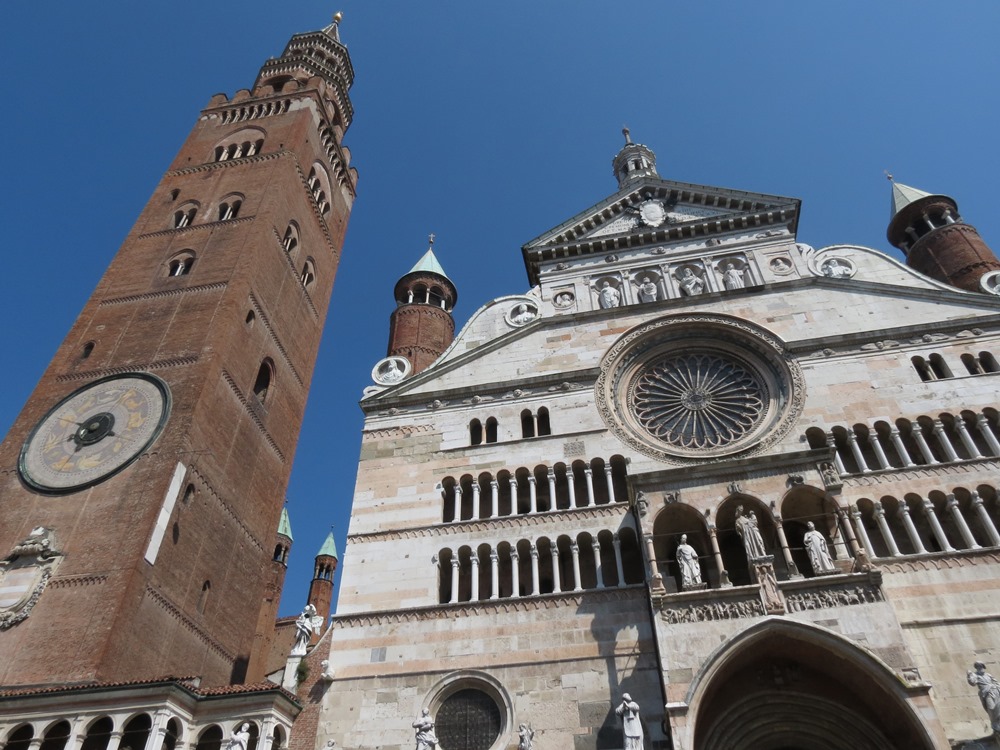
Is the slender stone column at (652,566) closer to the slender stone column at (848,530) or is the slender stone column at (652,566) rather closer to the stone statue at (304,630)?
the slender stone column at (848,530)

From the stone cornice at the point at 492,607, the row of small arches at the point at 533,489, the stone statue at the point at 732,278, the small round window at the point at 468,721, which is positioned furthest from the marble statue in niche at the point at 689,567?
the stone statue at the point at 732,278

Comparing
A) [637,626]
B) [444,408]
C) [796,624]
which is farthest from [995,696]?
[444,408]

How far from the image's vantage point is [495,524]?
1923cm

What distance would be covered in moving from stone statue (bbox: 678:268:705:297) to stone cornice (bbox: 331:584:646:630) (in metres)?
9.97

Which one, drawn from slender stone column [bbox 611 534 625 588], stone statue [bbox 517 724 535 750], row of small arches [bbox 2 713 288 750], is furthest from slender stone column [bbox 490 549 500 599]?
row of small arches [bbox 2 713 288 750]

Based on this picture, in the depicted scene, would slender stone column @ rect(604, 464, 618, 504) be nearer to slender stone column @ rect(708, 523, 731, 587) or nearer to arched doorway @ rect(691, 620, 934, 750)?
slender stone column @ rect(708, 523, 731, 587)

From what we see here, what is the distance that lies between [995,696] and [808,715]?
3716mm

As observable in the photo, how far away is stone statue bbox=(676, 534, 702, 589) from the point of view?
16.2 meters

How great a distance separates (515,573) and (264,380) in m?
13.8

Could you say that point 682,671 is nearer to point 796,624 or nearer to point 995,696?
point 796,624

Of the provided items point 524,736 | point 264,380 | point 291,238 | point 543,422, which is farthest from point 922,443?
point 291,238

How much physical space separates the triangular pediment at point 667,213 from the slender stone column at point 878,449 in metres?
8.90

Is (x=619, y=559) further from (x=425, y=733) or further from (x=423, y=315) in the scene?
(x=423, y=315)

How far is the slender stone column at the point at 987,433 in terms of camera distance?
17.9 metres
